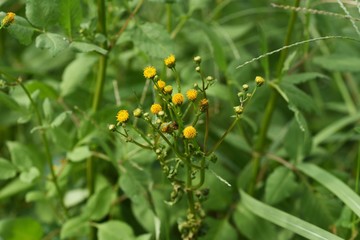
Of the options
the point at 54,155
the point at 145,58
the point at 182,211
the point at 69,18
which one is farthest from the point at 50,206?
the point at 69,18

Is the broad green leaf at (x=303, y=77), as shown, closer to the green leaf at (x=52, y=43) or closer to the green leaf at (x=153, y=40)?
the green leaf at (x=153, y=40)

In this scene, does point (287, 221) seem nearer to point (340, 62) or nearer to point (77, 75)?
point (340, 62)

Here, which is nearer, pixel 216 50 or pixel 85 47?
pixel 85 47

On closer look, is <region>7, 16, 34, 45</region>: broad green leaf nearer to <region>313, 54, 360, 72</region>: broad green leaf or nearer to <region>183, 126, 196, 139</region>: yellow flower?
<region>183, 126, 196, 139</region>: yellow flower

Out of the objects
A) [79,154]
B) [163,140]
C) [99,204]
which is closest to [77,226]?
[99,204]

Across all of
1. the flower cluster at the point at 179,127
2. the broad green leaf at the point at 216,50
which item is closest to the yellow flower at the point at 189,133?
the flower cluster at the point at 179,127

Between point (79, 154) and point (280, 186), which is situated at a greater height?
point (79, 154)

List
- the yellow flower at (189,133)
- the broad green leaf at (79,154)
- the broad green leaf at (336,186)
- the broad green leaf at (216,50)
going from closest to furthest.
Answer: the yellow flower at (189,133) < the broad green leaf at (336,186) < the broad green leaf at (79,154) < the broad green leaf at (216,50)
